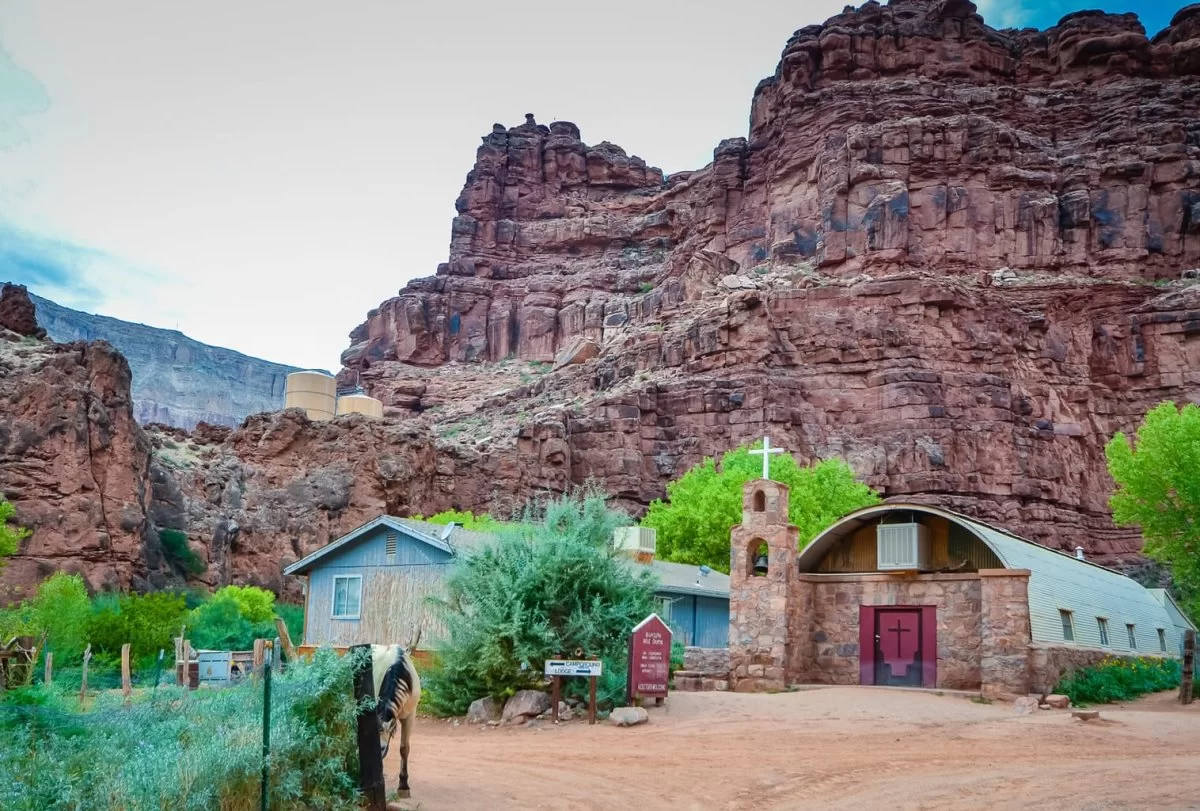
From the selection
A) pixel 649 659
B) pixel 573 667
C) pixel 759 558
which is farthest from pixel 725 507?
pixel 573 667

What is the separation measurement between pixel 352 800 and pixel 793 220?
321ft

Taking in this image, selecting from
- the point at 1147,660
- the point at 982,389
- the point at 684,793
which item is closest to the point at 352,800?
the point at 684,793

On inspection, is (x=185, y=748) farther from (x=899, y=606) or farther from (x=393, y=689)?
(x=899, y=606)

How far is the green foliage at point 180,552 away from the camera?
172ft

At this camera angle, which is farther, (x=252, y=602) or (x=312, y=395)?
(x=312, y=395)

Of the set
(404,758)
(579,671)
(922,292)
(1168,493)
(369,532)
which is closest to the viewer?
(404,758)

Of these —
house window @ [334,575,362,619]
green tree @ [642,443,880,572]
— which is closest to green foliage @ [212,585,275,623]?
house window @ [334,575,362,619]

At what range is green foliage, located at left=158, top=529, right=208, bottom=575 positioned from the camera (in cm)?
5247

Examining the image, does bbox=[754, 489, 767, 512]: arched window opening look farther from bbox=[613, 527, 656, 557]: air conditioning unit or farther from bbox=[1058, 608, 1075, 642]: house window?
bbox=[1058, 608, 1075, 642]: house window

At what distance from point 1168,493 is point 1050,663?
20123 millimetres

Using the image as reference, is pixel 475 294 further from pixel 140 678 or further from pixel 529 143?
pixel 140 678

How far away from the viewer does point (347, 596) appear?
31.5 meters

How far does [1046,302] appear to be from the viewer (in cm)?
8856

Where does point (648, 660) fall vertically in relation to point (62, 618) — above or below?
below
